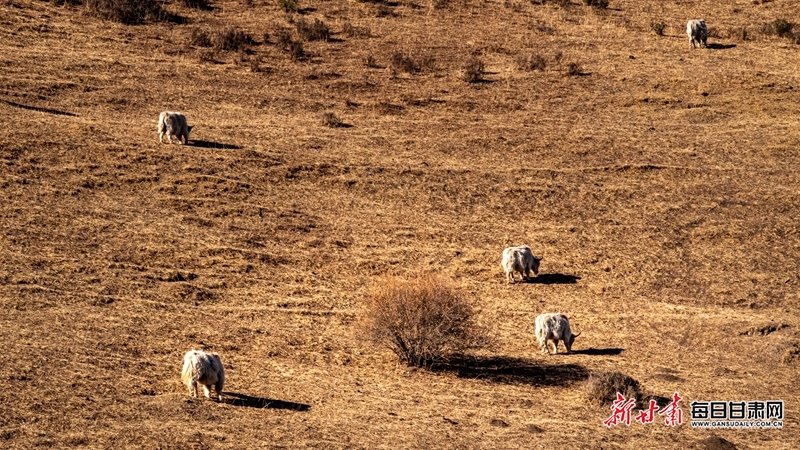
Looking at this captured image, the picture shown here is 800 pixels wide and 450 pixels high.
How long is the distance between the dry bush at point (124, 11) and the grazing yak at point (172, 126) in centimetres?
1124

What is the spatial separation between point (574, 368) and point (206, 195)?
10978 millimetres

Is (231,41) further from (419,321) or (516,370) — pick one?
(516,370)

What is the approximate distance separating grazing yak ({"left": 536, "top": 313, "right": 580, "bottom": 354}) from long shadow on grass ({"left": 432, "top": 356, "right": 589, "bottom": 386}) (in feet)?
1.12

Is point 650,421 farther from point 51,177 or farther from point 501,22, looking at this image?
point 501,22

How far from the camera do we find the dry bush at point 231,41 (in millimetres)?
36781

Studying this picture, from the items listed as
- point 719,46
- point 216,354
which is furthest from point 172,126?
point 719,46

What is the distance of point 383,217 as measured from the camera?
84.1 feet

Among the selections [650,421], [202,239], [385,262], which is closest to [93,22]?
[202,239]

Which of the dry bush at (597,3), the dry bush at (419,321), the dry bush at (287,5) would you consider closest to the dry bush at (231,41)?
the dry bush at (287,5)

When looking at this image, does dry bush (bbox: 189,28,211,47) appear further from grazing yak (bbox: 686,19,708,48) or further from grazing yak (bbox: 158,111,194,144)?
grazing yak (bbox: 686,19,708,48)

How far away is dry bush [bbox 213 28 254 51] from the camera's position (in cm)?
3678

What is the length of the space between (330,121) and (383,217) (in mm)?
6299

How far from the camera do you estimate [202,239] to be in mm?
23703

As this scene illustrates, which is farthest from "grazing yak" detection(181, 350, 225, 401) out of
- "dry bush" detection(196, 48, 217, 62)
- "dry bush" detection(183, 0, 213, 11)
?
"dry bush" detection(183, 0, 213, 11)
